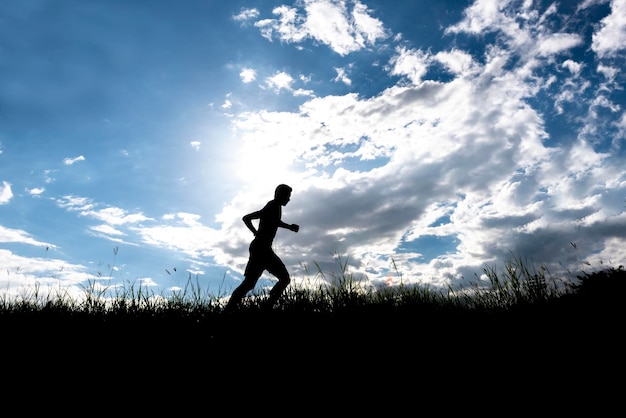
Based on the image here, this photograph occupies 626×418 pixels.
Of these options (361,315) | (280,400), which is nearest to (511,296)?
(361,315)

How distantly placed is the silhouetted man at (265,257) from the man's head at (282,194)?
9 centimetres

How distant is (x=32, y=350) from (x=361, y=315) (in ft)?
13.3

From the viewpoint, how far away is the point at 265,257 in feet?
20.5

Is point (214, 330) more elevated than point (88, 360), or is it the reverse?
point (214, 330)

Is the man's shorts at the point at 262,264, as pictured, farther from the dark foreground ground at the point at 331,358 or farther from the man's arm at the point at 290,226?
the dark foreground ground at the point at 331,358

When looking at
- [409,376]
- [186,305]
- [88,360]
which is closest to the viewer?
[409,376]

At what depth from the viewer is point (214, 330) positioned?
5254 millimetres

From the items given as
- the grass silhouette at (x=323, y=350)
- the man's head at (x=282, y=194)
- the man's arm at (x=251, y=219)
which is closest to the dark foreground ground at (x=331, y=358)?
the grass silhouette at (x=323, y=350)

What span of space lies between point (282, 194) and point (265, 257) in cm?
109

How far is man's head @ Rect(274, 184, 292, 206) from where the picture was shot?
655cm

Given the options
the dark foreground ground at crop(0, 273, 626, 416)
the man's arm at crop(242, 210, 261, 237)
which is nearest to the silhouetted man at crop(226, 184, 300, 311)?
the man's arm at crop(242, 210, 261, 237)

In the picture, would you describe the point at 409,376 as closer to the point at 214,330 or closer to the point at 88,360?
the point at 214,330

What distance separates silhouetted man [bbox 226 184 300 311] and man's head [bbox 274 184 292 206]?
0.09 metres

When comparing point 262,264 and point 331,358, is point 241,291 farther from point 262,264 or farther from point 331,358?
point 331,358
